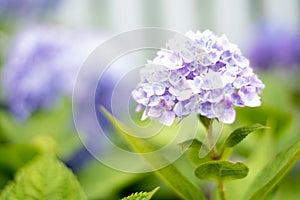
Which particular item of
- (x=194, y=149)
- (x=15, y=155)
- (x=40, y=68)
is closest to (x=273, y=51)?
(x=40, y=68)

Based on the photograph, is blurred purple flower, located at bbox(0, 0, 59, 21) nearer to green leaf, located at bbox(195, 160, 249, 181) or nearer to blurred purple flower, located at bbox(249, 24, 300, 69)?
blurred purple flower, located at bbox(249, 24, 300, 69)

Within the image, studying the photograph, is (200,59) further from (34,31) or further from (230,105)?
(34,31)

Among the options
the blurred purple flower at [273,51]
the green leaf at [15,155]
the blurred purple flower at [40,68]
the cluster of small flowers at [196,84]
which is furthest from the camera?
the blurred purple flower at [273,51]

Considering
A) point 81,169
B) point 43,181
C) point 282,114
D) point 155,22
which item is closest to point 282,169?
point 43,181

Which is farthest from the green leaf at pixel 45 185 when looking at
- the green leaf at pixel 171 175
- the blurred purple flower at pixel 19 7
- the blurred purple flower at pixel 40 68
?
the blurred purple flower at pixel 19 7

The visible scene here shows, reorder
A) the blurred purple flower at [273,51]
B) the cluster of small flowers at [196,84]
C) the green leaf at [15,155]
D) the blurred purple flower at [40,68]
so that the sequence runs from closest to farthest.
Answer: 1. the cluster of small flowers at [196,84]
2. the green leaf at [15,155]
3. the blurred purple flower at [40,68]
4. the blurred purple flower at [273,51]

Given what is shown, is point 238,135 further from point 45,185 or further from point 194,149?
point 45,185

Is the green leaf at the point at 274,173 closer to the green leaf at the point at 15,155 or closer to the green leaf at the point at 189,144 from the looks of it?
the green leaf at the point at 189,144
